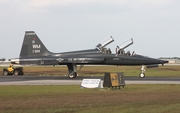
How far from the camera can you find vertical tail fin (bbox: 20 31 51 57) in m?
46.2

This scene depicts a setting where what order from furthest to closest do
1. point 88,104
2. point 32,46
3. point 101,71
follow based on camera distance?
point 101,71, point 32,46, point 88,104

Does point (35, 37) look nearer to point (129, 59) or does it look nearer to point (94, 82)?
point (129, 59)

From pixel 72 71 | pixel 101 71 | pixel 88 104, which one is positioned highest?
pixel 72 71

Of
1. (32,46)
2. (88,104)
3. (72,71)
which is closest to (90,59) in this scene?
(72,71)

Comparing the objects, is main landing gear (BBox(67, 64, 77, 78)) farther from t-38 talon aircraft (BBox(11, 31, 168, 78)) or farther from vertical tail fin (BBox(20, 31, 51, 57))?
vertical tail fin (BBox(20, 31, 51, 57))

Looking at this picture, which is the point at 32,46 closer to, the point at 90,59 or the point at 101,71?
the point at 90,59

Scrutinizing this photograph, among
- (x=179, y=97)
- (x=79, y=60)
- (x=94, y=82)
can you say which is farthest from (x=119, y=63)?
(x=179, y=97)

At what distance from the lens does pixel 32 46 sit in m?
46.7

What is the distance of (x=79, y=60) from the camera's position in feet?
142

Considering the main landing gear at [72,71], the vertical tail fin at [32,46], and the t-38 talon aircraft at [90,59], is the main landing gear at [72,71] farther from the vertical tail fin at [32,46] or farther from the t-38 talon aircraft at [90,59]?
the vertical tail fin at [32,46]

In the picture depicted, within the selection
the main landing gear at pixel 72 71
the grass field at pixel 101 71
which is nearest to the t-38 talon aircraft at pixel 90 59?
the main landing gear at pixel 72 71

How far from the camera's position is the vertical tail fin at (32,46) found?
152ft

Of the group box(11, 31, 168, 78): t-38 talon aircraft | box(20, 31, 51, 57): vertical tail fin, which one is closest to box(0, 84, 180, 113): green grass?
box(11, 31, 168, 78): t-38 talon aircraft

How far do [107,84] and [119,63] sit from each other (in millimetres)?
15343
